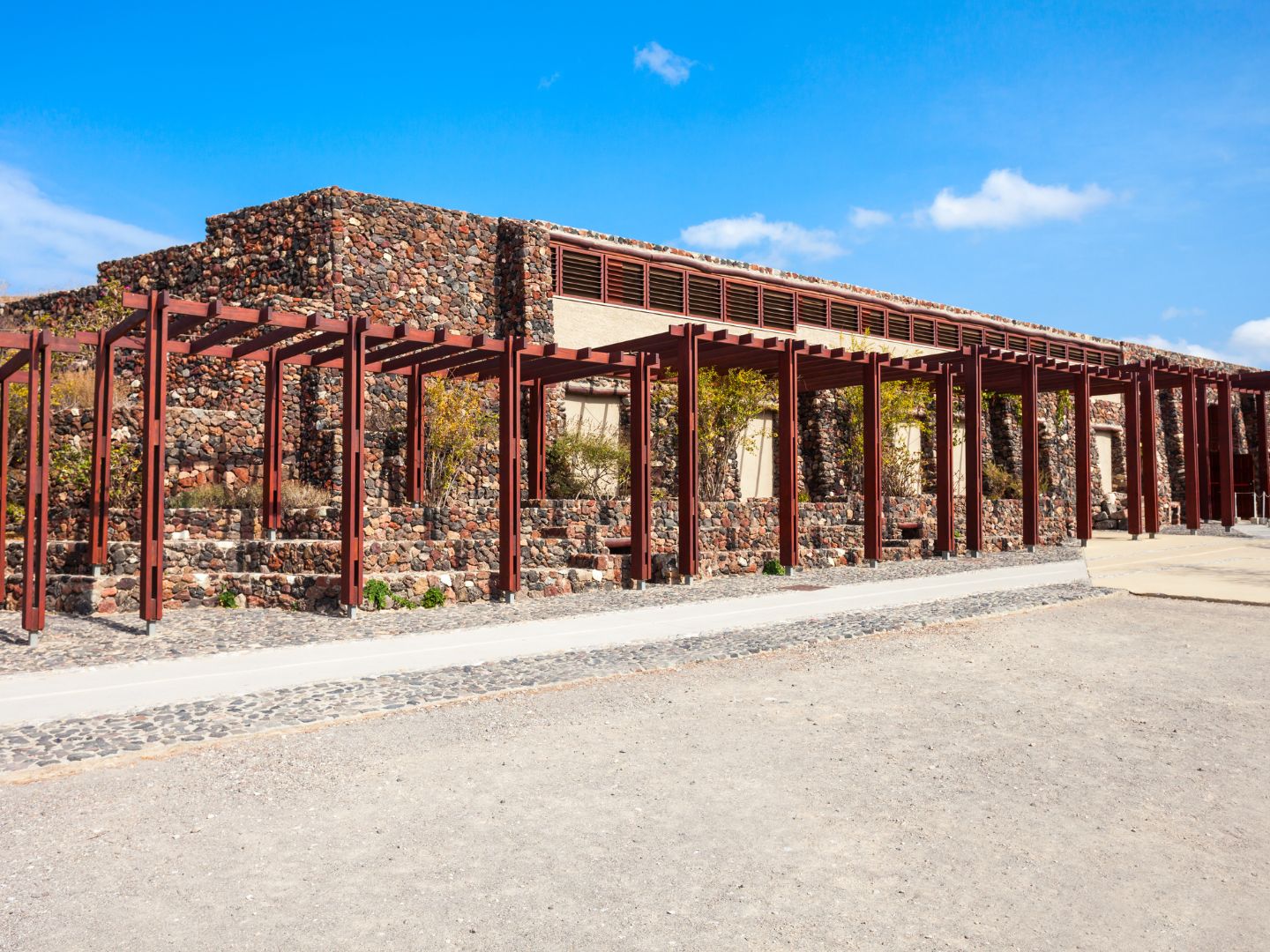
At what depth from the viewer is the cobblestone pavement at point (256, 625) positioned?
8352 millimetres

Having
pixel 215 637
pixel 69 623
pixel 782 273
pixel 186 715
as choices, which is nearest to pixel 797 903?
pixel 186 715

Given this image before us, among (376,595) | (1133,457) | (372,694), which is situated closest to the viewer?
(372,694)

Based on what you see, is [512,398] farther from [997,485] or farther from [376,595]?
[997,485]

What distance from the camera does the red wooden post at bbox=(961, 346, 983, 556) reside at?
17984mm

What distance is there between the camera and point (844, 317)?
82.4ft

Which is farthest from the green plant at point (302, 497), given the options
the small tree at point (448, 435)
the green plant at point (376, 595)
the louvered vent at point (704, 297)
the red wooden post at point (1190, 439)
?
the red wooden post at point (1190, 439)

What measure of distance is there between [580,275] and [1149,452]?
14253 millimetres

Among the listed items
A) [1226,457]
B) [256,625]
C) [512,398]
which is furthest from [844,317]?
[256,625]

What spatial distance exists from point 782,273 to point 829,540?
9619 millimetres

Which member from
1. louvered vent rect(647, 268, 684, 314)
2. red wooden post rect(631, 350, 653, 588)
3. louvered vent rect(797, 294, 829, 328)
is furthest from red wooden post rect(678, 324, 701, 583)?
louvered vent rect(797, 294, 829, 328)

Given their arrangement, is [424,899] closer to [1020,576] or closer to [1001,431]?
[1020,576]

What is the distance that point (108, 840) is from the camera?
384 centimetres

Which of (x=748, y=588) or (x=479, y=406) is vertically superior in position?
(x=479, y=406)

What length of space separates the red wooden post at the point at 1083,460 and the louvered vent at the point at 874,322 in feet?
20.5
